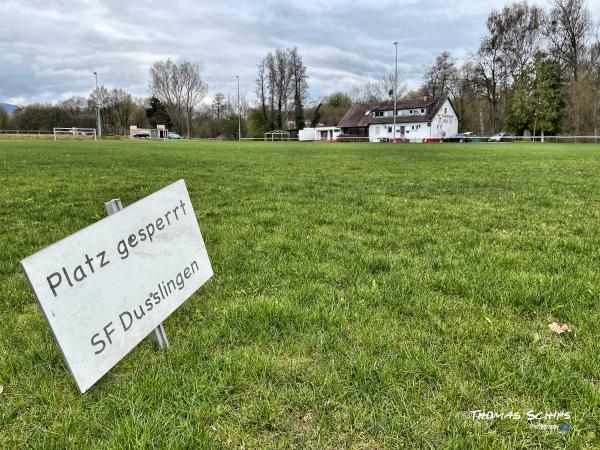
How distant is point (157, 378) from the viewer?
2301 mm

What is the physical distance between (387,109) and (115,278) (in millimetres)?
71755

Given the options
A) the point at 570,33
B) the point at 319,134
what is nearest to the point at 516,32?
the point at 570,33

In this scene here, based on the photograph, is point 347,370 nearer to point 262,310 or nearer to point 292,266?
point 262,310

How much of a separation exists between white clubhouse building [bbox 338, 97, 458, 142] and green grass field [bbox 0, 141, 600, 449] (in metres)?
59.0

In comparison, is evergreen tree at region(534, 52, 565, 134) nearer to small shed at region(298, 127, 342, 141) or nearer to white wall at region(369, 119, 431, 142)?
white wall at region(369, 119, 431, 142)

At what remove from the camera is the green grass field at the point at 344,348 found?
1940 millimetres

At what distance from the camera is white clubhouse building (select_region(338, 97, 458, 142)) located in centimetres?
6469

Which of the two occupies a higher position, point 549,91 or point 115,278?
point 549,91

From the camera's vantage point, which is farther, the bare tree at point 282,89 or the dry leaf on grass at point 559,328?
the bare tree at point 282,89

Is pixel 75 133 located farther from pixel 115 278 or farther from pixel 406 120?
pixel 115 278

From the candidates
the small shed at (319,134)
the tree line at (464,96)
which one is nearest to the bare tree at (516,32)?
the tree line at (464,96)

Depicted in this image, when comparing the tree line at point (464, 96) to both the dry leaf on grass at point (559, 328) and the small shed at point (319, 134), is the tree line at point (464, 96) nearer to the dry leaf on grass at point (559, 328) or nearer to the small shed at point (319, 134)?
the small shed at point (319, 134)

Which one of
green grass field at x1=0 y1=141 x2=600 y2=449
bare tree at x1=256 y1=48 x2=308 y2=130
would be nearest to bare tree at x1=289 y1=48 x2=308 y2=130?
bare tree at x1=256 y1=48 x2=308 y2=130

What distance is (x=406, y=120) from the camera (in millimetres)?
67750
